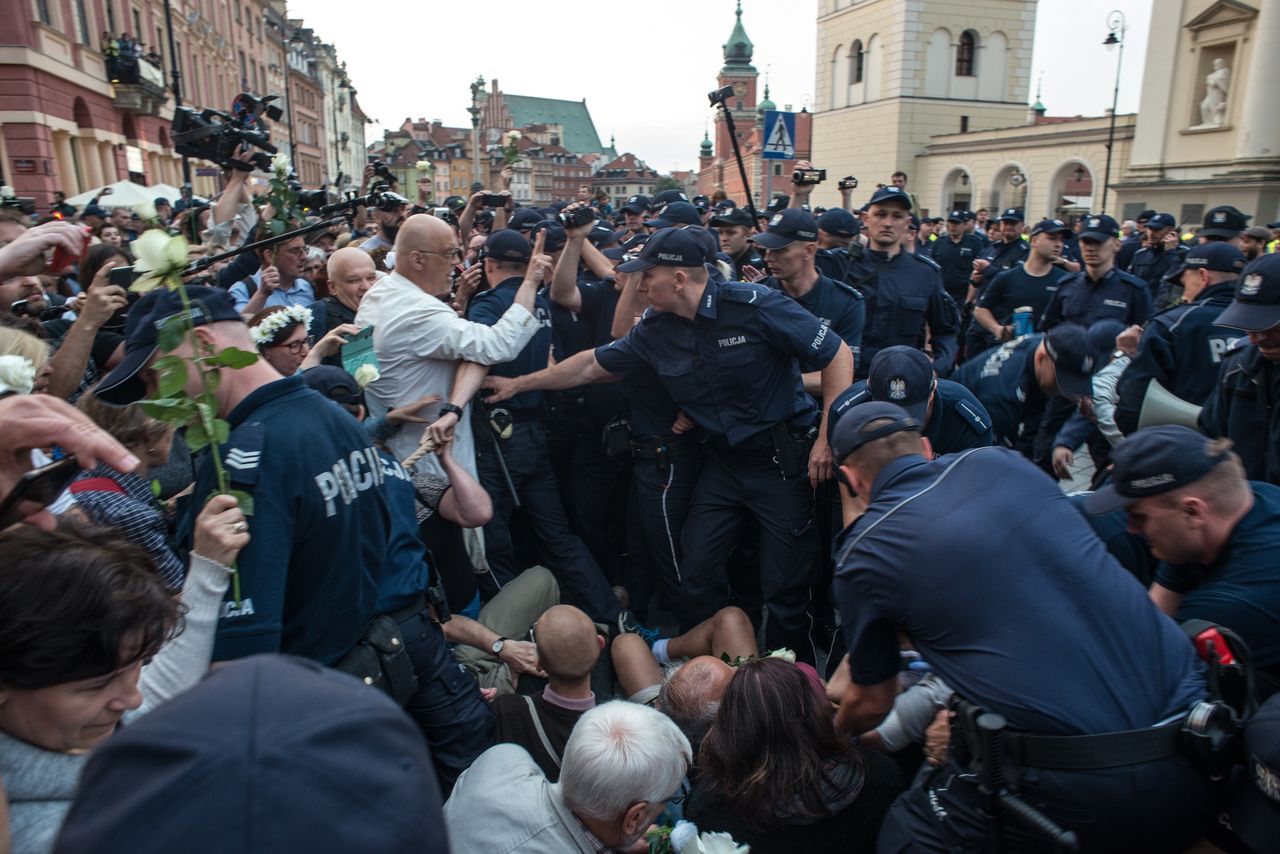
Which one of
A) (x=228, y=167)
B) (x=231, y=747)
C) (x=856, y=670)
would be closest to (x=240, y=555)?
(x=231, y=747)

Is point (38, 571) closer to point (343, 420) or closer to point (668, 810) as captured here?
point (343, 420)

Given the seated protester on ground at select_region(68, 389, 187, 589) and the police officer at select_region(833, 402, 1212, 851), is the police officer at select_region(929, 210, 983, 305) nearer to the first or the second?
the police officer at select_region(833, 402, 1212, 851)

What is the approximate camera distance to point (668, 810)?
268cm

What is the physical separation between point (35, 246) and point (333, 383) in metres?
1.50

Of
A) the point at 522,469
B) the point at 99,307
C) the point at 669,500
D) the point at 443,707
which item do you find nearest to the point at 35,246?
the point at 99,307

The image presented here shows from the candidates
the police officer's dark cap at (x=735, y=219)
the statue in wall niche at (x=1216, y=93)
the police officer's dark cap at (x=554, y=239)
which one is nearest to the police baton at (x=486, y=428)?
the police officer's dark cap at (x=554, y=239)

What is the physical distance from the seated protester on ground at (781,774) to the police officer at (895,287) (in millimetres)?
3969

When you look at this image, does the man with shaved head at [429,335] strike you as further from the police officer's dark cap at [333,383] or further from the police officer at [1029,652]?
the police officer at [1029,652]

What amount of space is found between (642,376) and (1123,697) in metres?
3.03

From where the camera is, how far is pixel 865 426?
8.94 ft

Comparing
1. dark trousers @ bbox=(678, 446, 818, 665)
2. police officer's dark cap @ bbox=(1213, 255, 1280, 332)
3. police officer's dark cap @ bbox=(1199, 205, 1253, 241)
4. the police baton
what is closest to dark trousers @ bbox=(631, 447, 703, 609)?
dark trousers @ bbox=(678, 446, 818, 665)

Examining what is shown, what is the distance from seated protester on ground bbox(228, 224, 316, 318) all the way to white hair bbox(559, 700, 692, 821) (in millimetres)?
4505

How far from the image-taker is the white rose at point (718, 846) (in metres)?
2.35

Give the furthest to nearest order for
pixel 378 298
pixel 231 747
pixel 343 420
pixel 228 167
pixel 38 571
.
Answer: pixel 228 167 → pixel 378 298 → pixel 343 420 → pixel 38 571 → pixel 231 747
